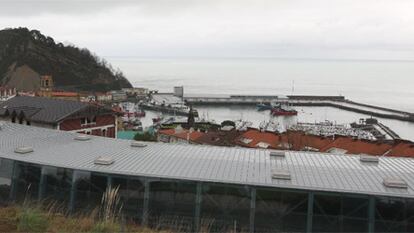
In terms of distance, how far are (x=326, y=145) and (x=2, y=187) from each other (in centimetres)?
2407

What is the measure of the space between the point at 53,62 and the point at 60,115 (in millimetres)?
91399

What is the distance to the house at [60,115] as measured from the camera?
30.3 metres

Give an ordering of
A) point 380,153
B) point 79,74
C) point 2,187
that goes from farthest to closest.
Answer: point 79,74, point 380,153, point 2,187

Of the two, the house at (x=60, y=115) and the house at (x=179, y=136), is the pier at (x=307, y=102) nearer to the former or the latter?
the house at (x=179, y=136)

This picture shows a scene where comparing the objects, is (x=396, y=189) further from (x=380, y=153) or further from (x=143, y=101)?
(x=143, y=101)

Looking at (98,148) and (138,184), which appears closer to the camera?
(138,184)

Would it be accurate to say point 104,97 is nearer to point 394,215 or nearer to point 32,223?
point 394,215

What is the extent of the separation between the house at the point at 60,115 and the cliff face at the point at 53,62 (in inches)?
2900

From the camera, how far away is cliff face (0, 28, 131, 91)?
361ft

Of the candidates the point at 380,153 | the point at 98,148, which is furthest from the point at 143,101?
the point at 98,148

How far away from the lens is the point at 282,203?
11203mm

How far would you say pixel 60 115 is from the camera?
30328 mm

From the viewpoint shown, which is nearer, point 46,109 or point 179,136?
point 46,109

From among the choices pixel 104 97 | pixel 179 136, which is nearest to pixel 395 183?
pixel 179 136
